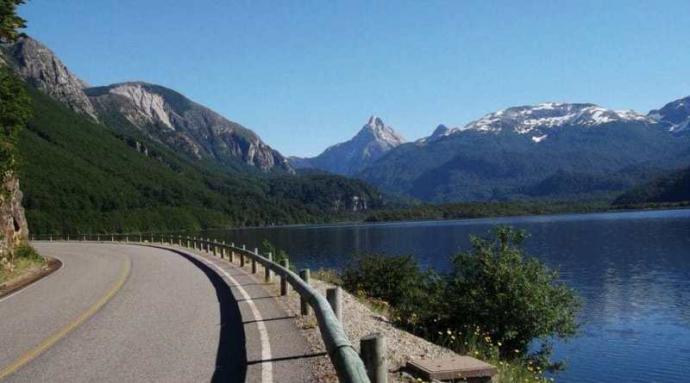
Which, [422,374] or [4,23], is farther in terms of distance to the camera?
[4,23]

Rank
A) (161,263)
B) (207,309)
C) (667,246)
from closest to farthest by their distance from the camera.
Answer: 1. (207,309)
2. (161,263)
3. (667,246)

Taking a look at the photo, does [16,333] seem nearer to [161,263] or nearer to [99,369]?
[99,369]

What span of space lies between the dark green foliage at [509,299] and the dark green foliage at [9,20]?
18.0m

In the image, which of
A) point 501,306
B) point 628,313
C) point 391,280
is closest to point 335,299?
point 501,306

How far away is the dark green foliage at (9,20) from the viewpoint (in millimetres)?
22188

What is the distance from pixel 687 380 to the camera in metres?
19.9

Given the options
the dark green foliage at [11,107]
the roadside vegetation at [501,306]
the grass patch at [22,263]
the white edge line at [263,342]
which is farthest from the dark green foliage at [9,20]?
the roadside vegetation at [501,306]

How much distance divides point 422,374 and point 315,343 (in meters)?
2.46

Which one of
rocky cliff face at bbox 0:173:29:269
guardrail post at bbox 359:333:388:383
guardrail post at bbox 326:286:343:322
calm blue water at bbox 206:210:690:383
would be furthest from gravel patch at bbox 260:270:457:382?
rocky cliff face at bbox 0:173:29:269

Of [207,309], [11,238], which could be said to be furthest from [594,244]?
[207,309]

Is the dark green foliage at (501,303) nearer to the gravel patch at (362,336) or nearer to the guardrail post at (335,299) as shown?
the gravel patch at (362,336)

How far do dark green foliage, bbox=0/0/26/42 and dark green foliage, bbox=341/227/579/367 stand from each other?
17047 mm

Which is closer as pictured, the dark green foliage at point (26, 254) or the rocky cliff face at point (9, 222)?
the rocky cliff face at point (9, 222)

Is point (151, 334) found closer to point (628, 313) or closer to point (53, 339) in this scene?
point (53, 339)
